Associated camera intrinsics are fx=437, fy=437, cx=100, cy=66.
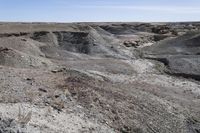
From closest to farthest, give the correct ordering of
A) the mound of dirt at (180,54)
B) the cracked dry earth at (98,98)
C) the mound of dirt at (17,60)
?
the cracked dry earth at (98,98), the mound of dirt at (17,60), the mound of dirt at (180,54)

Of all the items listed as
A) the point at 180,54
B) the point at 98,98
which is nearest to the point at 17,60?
the point at 98,98

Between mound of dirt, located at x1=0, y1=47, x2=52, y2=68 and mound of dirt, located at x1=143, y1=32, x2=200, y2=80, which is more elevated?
mound of dirt, located at x1=0, y1=47, x2=52, y2=68

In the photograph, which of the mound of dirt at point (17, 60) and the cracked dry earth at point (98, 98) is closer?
the cracked dry earth at point (98, 98)

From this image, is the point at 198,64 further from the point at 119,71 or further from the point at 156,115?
the point at 156,115

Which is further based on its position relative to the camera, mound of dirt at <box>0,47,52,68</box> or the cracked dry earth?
mound of dirt at <box>0,47,52,68</box>

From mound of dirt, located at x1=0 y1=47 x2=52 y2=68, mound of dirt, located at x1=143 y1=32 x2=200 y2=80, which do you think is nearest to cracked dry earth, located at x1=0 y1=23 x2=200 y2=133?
mound of dirt, located at x1=0 y1=47 x2=52 y2=68

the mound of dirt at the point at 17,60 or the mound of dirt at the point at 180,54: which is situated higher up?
the mound of dirt at the point at 17,60

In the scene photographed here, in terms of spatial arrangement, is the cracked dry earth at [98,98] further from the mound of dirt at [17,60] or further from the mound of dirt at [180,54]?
the mound of dirt at [180,54]

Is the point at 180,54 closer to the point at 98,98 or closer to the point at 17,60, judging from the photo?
the point at 17,60

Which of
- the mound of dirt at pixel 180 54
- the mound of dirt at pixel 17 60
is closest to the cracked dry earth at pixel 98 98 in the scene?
the mound of dirt at pixel 17 60

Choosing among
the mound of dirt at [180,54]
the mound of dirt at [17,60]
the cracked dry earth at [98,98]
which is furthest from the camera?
the mound of dirt at [180,54]

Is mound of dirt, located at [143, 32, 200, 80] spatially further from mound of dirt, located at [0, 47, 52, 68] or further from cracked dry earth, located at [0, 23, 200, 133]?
mound of dirt, located at [0, 47, 52, 68]

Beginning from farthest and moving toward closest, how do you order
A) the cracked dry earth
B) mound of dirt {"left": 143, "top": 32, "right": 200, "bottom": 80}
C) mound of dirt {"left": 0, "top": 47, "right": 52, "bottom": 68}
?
1. mound of dirt {"left": 143, "top": 32, "right": 200, "bottom": 80}
2. mound of dirt {"left": 0, "top": 47, "right": 52, "bottom": 68}
3. the cracked dry earth

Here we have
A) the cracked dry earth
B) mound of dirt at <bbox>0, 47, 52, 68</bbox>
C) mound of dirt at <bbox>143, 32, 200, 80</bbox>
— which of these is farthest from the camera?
mound of dirt at <bbox>143, 32, 200, 80</bbox>
